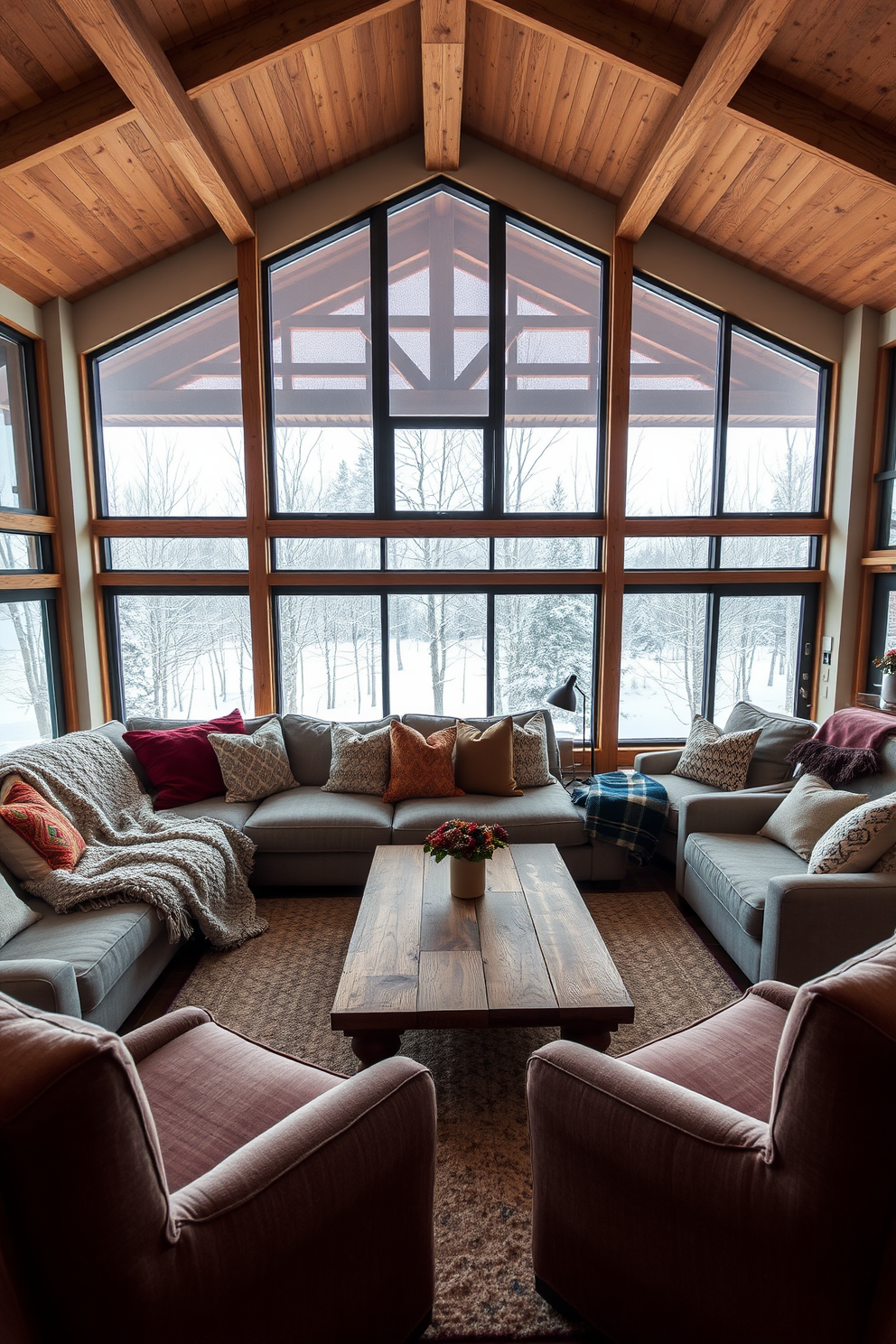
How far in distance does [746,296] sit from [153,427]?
3976 mm

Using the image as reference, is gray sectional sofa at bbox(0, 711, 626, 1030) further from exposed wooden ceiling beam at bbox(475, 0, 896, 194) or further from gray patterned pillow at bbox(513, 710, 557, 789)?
exposed wooden ceiling beam at bbox(475, 0, 896, 194)

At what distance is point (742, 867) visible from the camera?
289 centimetres

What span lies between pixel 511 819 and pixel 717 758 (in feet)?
3.89

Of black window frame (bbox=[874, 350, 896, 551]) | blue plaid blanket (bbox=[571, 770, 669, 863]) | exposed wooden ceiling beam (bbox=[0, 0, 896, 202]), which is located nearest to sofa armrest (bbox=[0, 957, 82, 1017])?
blue plaid blanket (bbox=[571, 770, 669, 863])

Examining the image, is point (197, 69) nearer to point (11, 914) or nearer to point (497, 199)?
point (497, 199)

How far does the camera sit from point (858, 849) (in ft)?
8.24

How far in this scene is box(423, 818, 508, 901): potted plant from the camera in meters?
2.62

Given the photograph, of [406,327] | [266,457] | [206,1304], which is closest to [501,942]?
[206,1304]

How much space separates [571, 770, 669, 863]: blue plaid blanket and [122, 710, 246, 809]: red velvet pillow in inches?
77.5

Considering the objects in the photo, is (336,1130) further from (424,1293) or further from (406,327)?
(406,327)

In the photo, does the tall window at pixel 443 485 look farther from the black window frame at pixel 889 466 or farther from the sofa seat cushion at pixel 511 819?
the sofa seat cushion at pixel 511 819

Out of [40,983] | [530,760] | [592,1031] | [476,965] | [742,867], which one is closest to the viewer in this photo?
[40,983]

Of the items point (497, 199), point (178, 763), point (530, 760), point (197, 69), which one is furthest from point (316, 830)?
point (497, 199)

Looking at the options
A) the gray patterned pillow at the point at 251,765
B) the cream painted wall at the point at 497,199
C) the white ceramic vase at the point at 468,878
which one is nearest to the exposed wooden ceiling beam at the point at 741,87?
the cream painted wall at the point at 497,199
